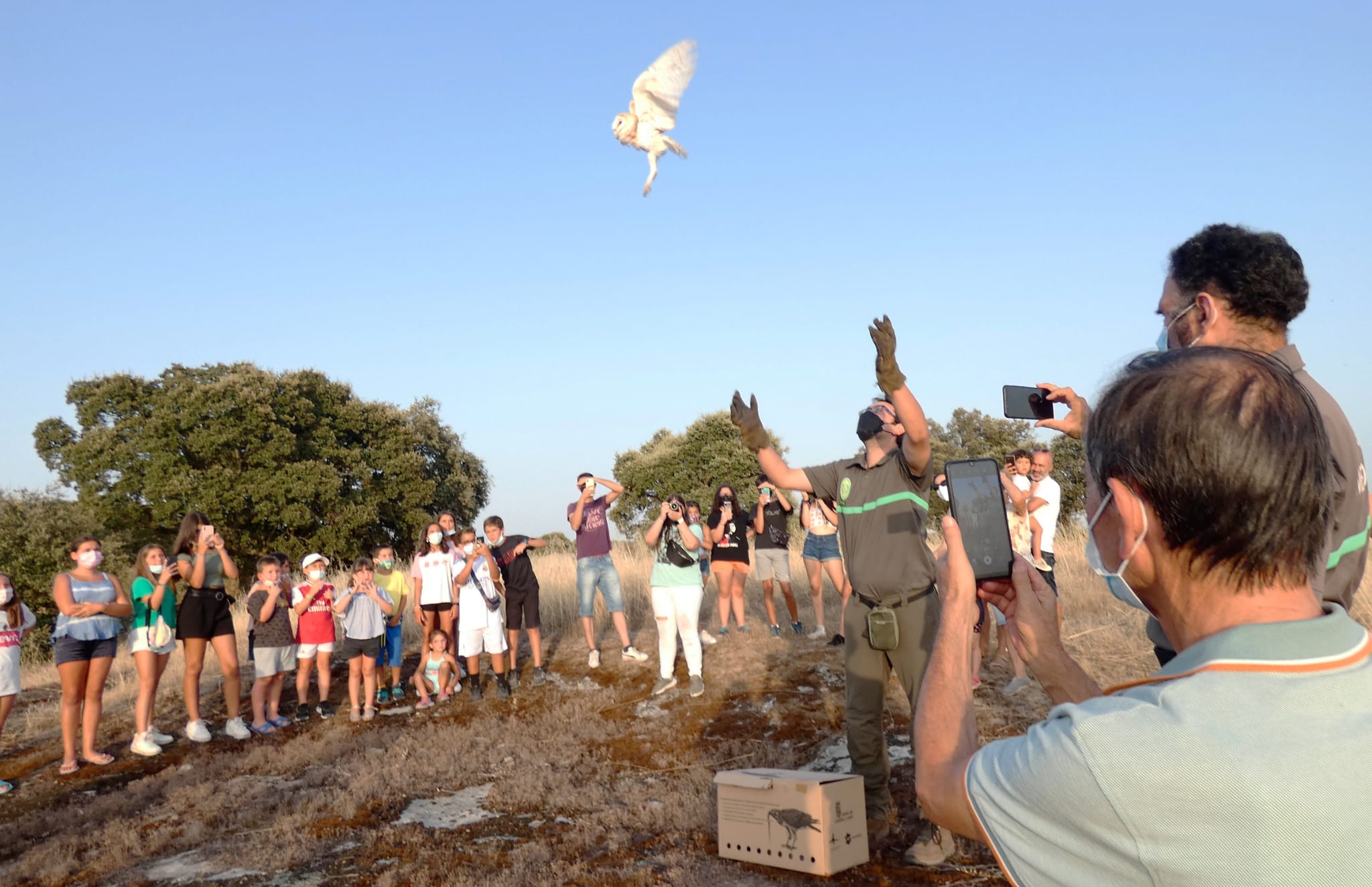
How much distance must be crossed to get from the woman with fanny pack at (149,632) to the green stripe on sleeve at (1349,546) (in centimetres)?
896

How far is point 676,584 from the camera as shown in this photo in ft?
30.6

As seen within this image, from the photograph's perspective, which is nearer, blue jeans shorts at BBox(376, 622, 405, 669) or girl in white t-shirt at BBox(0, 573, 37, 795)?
girl in white t-shirt at BBox(0, 573, 37, 795)

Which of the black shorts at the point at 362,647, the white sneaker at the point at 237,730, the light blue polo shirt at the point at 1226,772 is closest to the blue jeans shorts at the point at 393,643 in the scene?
the black shorts at the point at 362,647

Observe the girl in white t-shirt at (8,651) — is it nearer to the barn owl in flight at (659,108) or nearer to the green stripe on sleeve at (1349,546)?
the barn owl in flight at (659,108)

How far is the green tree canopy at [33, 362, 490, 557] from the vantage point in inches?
948

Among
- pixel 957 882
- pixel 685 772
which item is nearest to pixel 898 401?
pixel 957 882

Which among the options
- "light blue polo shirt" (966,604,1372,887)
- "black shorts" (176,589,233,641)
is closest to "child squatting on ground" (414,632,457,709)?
"black shorts" (176,589,233,641)

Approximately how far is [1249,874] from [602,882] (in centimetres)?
449

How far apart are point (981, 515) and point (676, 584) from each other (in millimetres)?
7558

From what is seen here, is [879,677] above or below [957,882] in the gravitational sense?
above

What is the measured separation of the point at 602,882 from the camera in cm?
497

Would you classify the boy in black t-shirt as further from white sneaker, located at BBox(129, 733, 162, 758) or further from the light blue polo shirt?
the light blue polo shirt

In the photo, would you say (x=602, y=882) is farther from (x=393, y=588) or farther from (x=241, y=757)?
(x=393, y=588)

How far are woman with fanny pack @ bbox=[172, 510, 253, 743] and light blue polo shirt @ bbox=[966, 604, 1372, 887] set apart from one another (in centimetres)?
912
